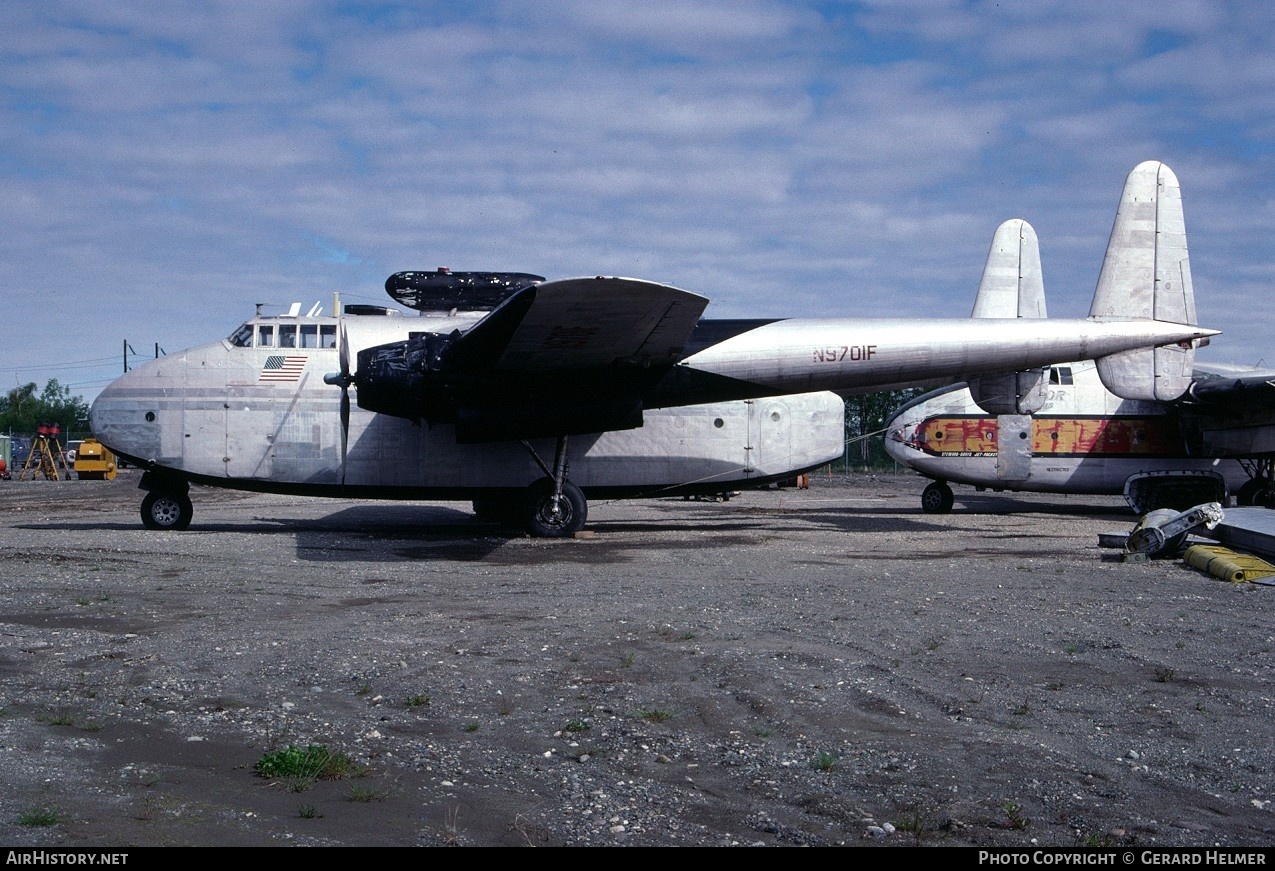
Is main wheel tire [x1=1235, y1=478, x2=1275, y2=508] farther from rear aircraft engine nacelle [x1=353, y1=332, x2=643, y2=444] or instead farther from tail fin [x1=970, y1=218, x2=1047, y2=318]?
rear aircraft engine nacelle [x1=353, y1=332, x2=643, y2=444]

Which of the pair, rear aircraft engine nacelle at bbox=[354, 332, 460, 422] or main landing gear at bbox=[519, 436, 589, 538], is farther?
main landing gear at bbox=[519, 436, 589, 538]

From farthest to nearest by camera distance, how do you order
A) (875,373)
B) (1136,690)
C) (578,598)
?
(875,373), (578,598), (1136,690)

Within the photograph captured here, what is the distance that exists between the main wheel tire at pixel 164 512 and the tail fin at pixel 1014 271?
57.7 feet

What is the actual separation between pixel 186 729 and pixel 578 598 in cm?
499

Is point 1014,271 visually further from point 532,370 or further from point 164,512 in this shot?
point 164,512

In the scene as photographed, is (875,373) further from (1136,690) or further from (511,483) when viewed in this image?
(1136,690)

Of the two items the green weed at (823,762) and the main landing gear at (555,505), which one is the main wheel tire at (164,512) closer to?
the main landing gear at (555,505)

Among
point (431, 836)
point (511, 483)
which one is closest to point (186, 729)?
point (431, 836)

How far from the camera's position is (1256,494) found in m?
22.6

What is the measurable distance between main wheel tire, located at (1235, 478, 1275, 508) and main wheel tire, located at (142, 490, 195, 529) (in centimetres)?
2198

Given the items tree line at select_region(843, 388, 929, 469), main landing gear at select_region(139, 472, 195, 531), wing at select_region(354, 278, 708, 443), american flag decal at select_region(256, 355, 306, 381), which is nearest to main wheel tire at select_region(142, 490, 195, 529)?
main landing gear at select_region(139, 472, 195, 531)

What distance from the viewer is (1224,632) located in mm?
8438

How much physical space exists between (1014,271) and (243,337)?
17.2 m

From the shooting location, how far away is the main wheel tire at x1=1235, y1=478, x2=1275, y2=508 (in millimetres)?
21984
